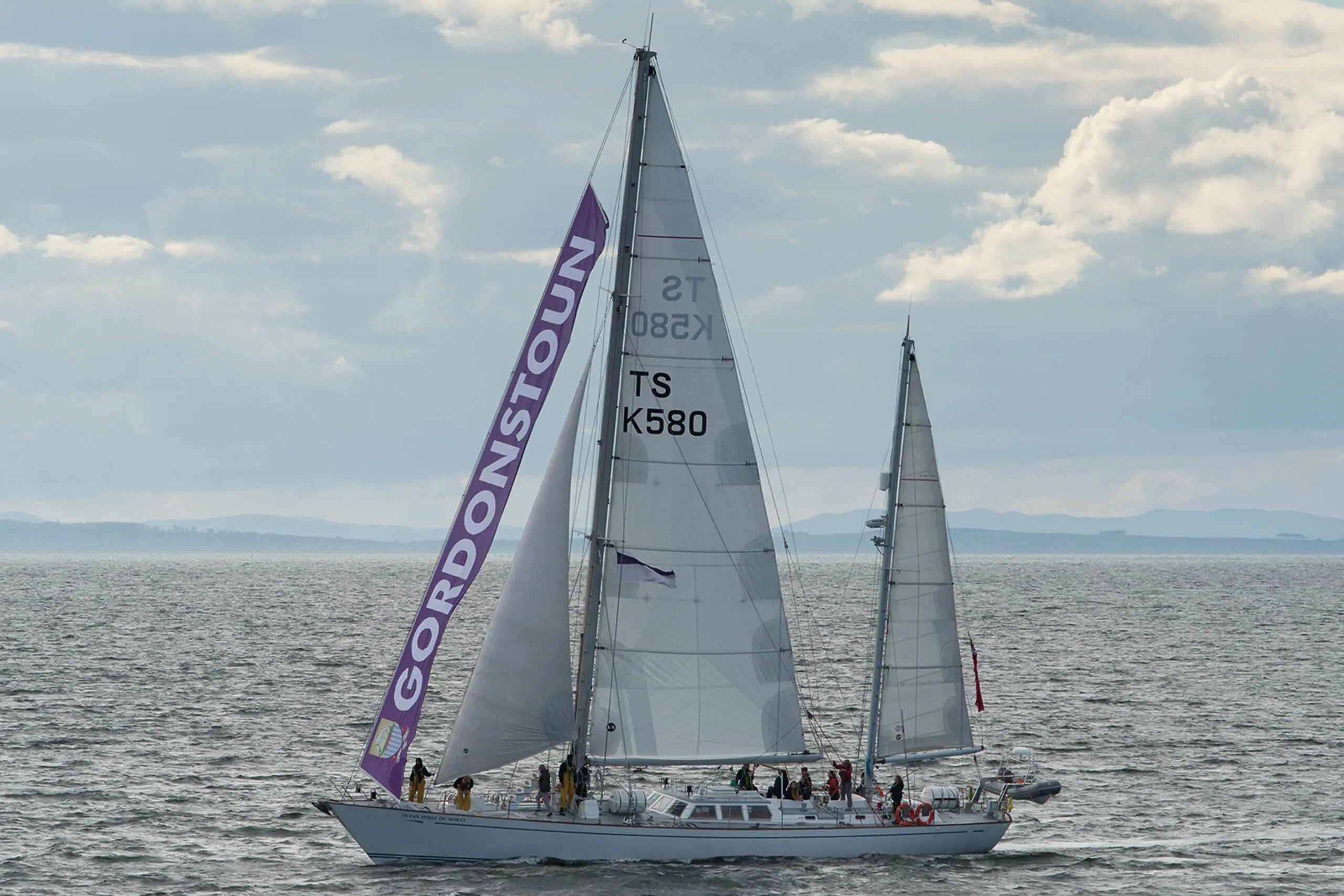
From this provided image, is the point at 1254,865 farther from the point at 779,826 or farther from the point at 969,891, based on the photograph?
the point at 779,826

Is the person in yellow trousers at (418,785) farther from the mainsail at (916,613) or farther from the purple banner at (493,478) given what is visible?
the mainsail at (916,613)

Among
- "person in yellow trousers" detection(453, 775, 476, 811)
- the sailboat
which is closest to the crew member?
the sailboat

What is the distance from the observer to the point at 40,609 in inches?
5477

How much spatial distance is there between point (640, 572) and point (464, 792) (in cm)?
582

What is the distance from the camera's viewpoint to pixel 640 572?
3394 centimetres

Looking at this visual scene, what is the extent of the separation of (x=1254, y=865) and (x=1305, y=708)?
31.8 metres

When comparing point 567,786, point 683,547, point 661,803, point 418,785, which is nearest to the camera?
point 567,786

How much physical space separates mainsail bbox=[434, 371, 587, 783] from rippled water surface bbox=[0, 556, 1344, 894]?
8.28 ft

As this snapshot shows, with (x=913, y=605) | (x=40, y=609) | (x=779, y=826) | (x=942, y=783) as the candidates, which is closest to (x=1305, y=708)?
(x=942, y=783)

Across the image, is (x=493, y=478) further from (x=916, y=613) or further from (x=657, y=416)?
(x=916, y=613)

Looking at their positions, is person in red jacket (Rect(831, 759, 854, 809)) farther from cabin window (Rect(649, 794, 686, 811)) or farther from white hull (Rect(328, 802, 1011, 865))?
cabin window (Rect(649, 794, 686, 811))

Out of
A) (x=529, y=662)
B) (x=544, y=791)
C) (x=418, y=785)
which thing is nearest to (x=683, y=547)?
(x=529, y=662)

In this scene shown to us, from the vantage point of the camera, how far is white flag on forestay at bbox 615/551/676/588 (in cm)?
3384

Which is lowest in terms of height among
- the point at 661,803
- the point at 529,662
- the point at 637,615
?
the point at 661,803
